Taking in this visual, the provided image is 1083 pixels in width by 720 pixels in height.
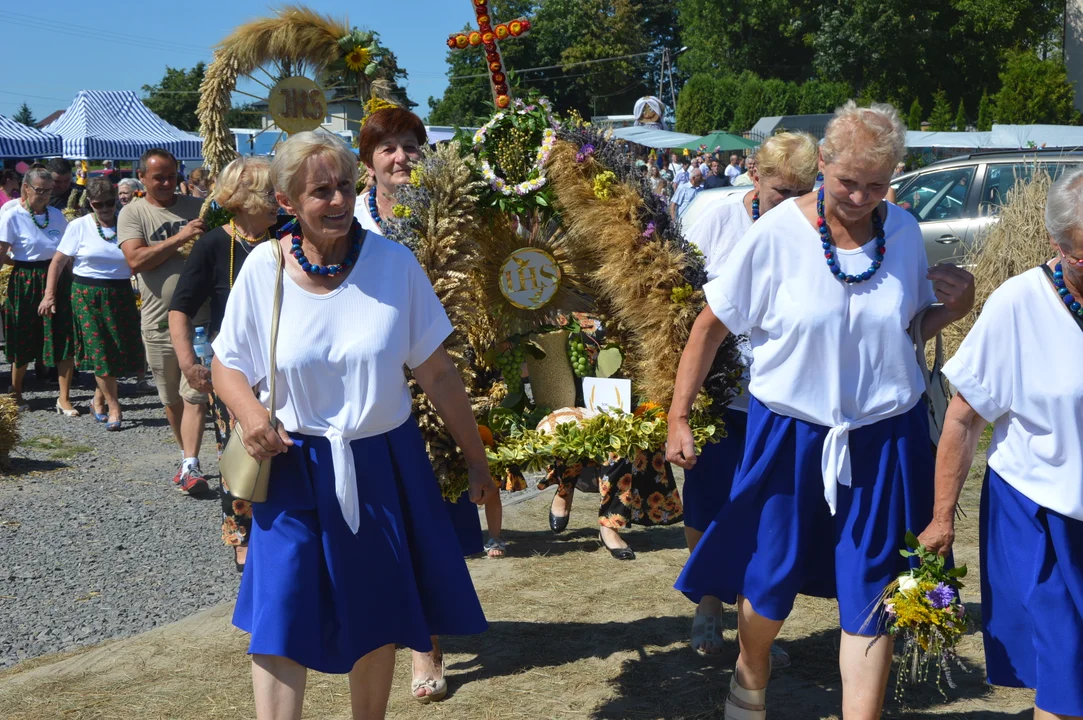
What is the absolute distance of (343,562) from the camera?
2822 mm

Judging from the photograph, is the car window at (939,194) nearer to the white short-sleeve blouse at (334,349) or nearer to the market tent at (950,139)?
the white short-sleeve blouse at (334,349)

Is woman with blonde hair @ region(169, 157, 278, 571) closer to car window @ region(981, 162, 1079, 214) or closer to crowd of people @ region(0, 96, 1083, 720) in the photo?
crowd of people @ region(0, 96, 1083, 720)

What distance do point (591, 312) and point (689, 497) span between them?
81 cm

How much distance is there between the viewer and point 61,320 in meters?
9.59

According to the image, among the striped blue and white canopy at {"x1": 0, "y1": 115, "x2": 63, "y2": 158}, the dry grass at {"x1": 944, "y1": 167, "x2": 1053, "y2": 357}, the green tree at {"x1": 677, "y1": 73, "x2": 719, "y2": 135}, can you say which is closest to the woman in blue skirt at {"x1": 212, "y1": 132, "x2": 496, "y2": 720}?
the dry grass at {"x1": 944, "y1": 167, "x2": 1053, "y2": 357}

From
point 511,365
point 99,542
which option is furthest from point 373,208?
point 99,542

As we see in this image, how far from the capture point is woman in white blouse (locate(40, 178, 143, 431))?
8.41 metres

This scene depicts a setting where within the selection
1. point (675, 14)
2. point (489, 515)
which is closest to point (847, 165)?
point (489, 515)

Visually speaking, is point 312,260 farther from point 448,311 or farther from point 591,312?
point 591,312

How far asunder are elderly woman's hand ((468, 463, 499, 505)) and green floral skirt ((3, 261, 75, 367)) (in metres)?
7.38

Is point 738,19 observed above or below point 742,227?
above

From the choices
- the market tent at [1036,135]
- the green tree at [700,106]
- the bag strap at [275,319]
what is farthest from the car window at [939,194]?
the green tree at [700,106]

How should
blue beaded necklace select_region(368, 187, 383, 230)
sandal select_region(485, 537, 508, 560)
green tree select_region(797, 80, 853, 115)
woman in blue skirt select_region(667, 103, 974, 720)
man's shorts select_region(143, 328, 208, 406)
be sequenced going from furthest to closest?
1. green tree select_region(797, 80, 853, 115)
2. man's shorts select_region(143, 328, 208, 406)
3. sandal select_region(485, 537, 508, 560)
4. blue beaded necklace select_region(368, 187, 383, 230)
5. woman in blue skirt select_region(667, 103, 974, 720)

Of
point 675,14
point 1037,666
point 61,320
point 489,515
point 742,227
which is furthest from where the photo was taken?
point 675,14
